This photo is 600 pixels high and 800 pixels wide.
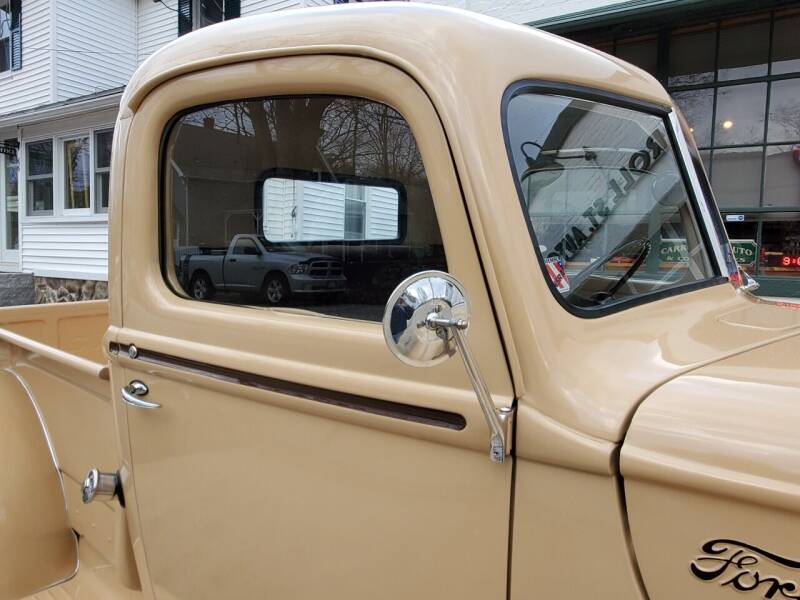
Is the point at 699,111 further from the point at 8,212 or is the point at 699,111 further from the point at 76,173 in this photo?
the point at 8,212

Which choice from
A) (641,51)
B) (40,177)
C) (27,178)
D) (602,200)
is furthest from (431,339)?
(27,178)

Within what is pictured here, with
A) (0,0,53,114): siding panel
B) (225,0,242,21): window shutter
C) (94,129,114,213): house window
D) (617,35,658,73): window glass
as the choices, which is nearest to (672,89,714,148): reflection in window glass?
(617,35,658,73): window glass

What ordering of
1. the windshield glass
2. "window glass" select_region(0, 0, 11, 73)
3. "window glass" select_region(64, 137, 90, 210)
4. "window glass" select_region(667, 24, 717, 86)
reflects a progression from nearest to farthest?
the windshield glass, "window glass" select_region(667, 24, 717, 86), "window glass" select_region(64, 137, 90, 210), "window glass" select_region(0, 0, 11, 73)

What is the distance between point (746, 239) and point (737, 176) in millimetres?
713

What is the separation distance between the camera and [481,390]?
39.0 inches

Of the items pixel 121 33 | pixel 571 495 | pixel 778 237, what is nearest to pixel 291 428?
pixel 571 495

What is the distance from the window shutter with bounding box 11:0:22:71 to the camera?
44.9 feet

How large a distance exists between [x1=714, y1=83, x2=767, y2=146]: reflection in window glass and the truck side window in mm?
6888

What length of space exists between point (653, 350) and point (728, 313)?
0.52m

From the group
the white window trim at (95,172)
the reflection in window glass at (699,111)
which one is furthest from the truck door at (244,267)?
the white window trim at (95,172)

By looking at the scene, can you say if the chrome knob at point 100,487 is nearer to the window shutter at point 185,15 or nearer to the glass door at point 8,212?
the window shutter at point 185,15

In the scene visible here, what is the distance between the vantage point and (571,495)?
101 cm

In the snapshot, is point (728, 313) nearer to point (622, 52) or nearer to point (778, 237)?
point (778, 237)

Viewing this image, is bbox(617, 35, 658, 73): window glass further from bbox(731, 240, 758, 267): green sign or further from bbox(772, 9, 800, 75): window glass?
bbox(731, 240, 758, 267): green sign
